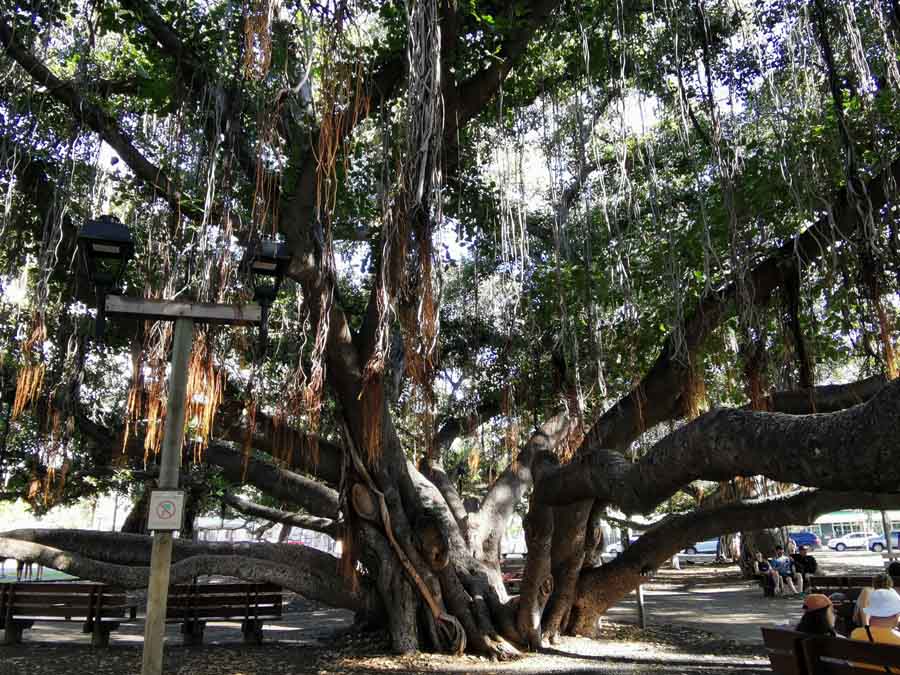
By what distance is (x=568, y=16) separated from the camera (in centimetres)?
596

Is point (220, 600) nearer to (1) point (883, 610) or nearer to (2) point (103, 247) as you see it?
(2) point (103, 247)

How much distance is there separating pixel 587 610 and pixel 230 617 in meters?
3.81

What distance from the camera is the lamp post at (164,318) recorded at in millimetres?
3693

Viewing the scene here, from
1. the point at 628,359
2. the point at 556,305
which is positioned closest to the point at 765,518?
the point at 628,359

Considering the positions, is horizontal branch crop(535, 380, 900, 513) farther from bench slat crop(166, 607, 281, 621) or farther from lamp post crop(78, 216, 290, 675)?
bench slat crop(166, 607, 281, 621)

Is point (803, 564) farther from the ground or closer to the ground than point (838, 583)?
farther from the ground

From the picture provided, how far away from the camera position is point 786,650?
370 centimetres

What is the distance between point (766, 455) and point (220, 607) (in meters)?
6.33

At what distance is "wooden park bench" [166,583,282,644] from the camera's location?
7531 millimetres

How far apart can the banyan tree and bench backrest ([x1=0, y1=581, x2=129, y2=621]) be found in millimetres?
387

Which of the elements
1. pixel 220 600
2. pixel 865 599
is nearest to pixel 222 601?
pixel 220 600

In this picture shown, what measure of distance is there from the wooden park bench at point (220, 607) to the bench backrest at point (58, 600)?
22.6 inches

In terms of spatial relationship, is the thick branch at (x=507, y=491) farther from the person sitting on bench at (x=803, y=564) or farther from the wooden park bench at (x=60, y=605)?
the person sitting on bench at (x=803, y=564)

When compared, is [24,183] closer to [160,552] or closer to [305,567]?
[160,552]
